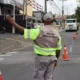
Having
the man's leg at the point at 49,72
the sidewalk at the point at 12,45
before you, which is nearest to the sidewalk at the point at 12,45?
the sidewalk at the point at 12,45

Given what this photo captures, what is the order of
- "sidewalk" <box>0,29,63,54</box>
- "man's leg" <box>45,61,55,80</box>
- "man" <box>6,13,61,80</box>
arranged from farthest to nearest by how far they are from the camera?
1. "sidewalk" <box>0,29,63,54</box>
2. "man's leg" <box>45,61,55,80</box>
3. "man" <box>6,13,61,80</box>

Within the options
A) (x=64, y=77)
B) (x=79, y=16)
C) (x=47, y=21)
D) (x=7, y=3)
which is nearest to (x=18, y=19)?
(x=7, y=3)

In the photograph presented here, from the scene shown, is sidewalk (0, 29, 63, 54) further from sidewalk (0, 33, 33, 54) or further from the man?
the man

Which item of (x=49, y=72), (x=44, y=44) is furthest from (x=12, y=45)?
(x=44, y=44)

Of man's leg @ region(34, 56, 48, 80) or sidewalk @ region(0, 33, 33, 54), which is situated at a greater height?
man's leg @ region(34, 56, 48, 80)

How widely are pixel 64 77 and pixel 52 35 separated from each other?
13.3ft

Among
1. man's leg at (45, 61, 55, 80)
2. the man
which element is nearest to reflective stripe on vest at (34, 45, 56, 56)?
the man

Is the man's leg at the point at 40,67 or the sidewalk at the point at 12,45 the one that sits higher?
the man's leg at the point at 40,67

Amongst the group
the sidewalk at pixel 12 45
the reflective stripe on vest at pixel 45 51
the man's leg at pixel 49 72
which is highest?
the reflective stripe on vest at pixel 45 51

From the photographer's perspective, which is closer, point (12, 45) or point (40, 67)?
point (40, 67)

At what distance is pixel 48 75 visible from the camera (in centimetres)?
591

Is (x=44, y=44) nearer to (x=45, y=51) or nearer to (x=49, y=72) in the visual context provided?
(x=45, y=51)

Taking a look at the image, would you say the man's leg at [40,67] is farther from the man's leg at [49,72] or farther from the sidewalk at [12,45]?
the sidewalk at [12,45]

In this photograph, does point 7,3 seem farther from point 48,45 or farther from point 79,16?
point 79,16
